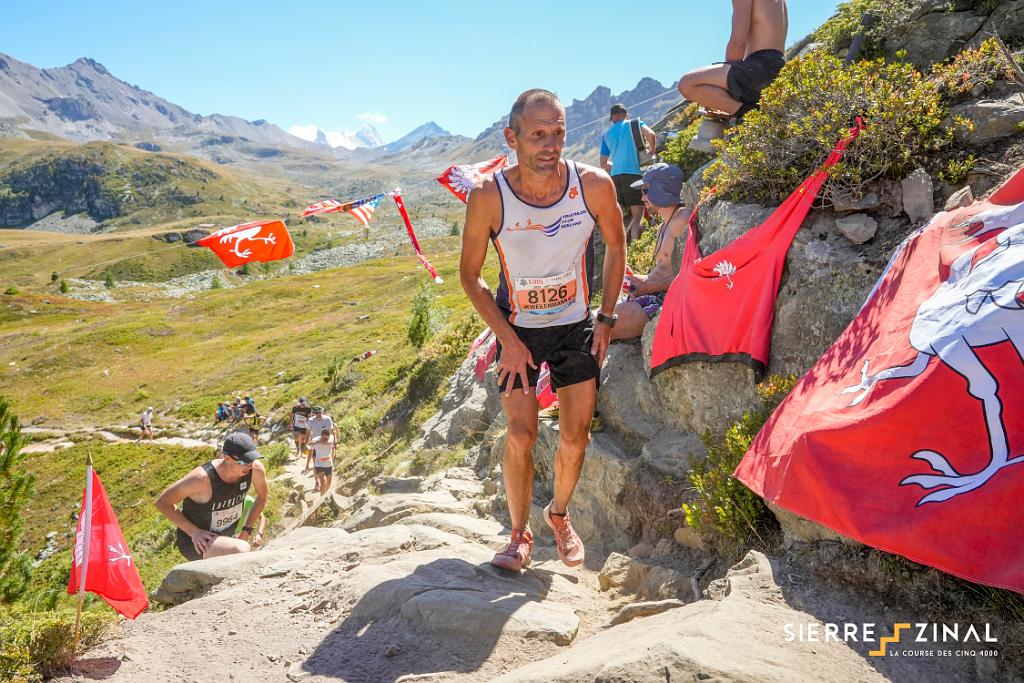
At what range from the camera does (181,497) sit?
7.04 m

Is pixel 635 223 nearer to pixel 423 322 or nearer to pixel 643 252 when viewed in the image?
pixel 643 252

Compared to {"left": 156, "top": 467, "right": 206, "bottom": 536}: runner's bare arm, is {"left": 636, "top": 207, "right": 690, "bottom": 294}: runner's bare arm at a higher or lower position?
higher

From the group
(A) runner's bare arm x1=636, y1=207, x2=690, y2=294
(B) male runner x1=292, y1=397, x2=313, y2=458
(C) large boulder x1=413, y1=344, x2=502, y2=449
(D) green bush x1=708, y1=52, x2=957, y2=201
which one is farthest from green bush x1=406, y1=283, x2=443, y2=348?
(D) green bush x1=708, y1=52, x2=957, y2=201

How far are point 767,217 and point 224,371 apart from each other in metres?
42.6

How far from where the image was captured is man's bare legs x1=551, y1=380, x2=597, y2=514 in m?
4.71

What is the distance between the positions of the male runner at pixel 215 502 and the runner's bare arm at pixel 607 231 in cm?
451

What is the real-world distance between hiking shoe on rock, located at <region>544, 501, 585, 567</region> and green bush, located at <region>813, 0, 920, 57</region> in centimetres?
716

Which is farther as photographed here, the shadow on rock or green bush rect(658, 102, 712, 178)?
green bush rect(658, 102, 712, 178)

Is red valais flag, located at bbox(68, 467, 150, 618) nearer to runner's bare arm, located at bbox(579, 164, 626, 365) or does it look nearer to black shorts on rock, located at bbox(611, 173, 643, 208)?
runner's bare arm, located at bbox(579, 164, 626, 365)

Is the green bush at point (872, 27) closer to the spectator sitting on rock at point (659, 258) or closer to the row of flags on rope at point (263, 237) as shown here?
the spectator sitting on rock at point (659, 258)

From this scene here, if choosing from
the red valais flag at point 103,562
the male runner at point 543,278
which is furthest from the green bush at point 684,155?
the red valais flag at point 103,562

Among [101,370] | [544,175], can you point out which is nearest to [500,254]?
[544,175]

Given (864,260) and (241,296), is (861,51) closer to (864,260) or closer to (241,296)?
(864,260)

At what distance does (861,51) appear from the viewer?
27.0ft
